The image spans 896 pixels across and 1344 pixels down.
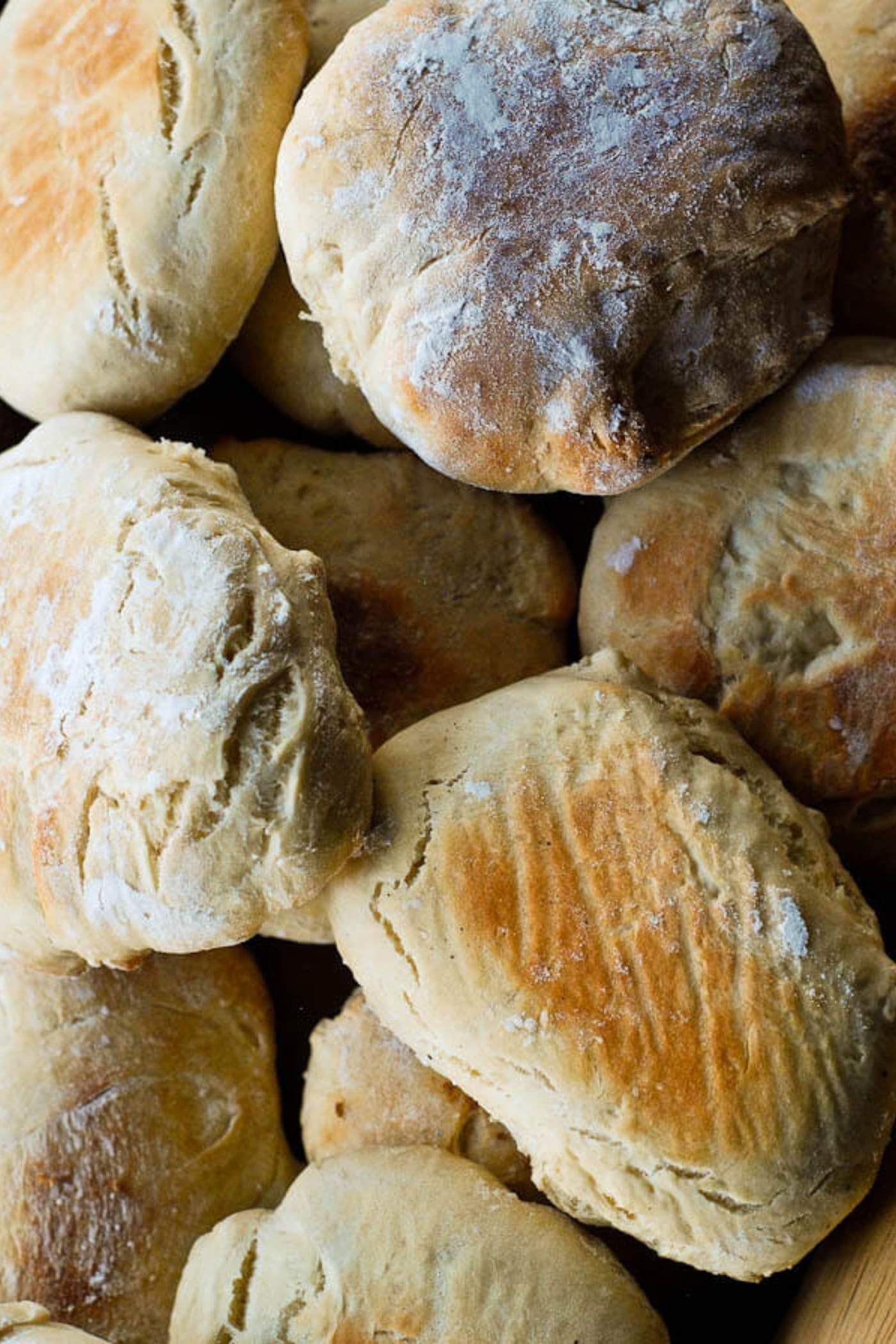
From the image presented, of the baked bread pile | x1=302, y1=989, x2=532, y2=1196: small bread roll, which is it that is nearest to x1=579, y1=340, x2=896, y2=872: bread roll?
the baked bread pile

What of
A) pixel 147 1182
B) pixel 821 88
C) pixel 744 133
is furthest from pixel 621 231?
pixel 147 1182

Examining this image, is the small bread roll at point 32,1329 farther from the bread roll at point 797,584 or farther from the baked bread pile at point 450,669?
the bread roll at point 797,584

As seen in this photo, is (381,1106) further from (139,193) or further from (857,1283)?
(139,193)

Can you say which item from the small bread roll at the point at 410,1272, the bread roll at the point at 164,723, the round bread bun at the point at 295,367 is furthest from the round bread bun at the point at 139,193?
the small bread roll at the point at 410,1272

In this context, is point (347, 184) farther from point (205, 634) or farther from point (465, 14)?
point (205, 634)

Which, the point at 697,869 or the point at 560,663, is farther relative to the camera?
the point at 560,663

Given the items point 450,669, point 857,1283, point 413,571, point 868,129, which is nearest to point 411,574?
point 413,571
